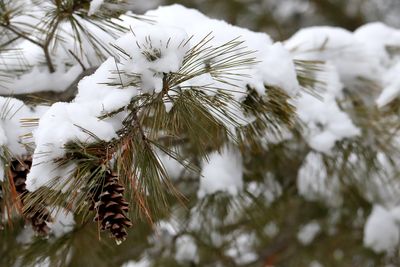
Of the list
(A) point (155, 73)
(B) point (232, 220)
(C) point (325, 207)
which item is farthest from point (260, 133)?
(C) point (325, 207)

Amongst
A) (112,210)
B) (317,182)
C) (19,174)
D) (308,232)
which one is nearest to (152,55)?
(112,210)

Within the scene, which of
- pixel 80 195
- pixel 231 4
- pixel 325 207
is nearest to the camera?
pixel 80 195

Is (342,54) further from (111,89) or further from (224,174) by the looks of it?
Answer: (111,89)

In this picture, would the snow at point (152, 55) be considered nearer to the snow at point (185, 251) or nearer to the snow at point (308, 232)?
the snow at point (185, 251)

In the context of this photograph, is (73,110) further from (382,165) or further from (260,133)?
→ (382,165)

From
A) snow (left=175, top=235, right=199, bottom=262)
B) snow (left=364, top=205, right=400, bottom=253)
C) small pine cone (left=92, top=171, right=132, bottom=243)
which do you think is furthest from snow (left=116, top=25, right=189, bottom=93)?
snow (left=364, top=205, right=400, bottom=253)

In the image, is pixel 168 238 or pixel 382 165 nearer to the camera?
pixel 382 165

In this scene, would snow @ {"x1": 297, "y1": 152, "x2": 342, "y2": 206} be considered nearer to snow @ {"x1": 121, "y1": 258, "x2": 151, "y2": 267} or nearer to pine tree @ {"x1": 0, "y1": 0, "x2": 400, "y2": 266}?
pine tree @ {"x1": 0, "y1": 0, "x2": 400, "y2": 266}
